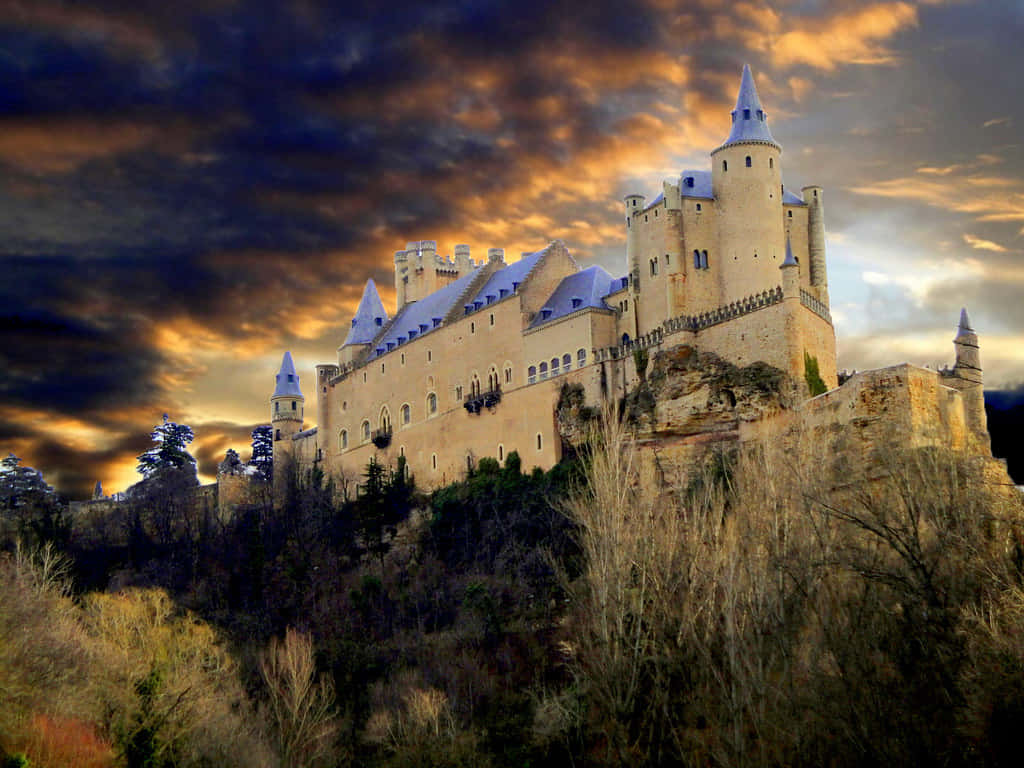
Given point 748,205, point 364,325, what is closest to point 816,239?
point 748,205

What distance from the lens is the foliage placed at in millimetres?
48906

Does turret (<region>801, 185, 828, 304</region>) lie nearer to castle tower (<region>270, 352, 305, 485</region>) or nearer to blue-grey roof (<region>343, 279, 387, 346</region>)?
blue-grey roof (<region>343, 279, 387, 346</region>)

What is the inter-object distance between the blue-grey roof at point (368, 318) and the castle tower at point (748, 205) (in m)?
31.1

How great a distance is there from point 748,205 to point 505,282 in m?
16.9

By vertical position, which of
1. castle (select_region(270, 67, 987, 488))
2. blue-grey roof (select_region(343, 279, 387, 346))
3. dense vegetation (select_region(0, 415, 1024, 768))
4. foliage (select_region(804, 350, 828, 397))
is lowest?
dense vegetation (select_region(0, 415, 1024, 768))

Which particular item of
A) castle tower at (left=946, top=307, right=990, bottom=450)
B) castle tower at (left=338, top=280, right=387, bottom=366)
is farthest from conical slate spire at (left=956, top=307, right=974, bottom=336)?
castle tower at (left=338, top=280, right=387, bottom=366)

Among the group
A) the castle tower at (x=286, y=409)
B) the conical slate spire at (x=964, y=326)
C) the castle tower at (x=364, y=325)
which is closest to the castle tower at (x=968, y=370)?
the conical slate spire at (x=964, y=326)

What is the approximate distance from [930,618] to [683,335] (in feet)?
86.8

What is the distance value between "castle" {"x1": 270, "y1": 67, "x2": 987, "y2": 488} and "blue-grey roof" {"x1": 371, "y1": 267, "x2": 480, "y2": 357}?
197 mm

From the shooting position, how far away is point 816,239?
55.1m

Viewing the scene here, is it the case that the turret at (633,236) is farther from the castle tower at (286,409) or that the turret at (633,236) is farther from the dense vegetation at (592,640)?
the castle tower at (286,409)

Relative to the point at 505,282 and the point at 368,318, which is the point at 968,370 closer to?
the point at 505,282

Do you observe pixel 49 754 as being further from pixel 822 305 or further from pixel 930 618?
pixel 822 305

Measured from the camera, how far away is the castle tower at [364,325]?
79.6 meters
